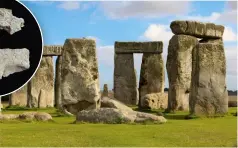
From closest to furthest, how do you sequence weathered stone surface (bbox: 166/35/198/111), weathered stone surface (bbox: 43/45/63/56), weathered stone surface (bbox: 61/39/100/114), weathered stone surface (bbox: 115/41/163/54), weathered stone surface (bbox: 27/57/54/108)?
weathered stone surface (bbox: 61/39/100/114) → weathered stone surface (bbox: 166/35/198/111) → weathered stone surface (bbox: 27/57/54/108) → weathered stone surface (bbox: 115/41/163/54) → weathered stone surface (bbox: 43/45/63/56)

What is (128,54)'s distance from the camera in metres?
32.1

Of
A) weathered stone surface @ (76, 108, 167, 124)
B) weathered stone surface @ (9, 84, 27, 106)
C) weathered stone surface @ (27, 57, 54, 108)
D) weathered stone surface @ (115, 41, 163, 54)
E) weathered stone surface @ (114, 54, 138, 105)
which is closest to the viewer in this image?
weathered stone surface @ (76, 108, 167, 124)

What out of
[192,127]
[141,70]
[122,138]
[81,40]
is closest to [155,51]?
[141,70]

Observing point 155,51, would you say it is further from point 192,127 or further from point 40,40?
point 40,40

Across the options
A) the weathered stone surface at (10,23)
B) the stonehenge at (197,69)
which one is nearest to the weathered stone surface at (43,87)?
the stonehenge at (197,69)

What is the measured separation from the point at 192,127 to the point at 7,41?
31.7 feet

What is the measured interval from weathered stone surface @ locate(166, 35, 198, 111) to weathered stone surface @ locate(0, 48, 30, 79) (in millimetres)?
18706

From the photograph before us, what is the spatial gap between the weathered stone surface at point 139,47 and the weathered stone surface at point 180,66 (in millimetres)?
6603

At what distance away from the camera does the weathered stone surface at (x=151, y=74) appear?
99.3 feet

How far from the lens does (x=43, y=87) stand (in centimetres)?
3070

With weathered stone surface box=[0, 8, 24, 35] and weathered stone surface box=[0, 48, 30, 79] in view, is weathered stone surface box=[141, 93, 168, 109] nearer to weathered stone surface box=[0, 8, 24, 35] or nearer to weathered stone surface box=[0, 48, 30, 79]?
weathered stone surface box=[0, 48, 30, 79]

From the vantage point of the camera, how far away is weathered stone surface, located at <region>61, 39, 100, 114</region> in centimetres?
1902

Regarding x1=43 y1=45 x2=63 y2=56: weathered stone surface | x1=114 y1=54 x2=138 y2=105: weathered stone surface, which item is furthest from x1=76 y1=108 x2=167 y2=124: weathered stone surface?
x1=114 y1=54 x2=138 y2=105: weathered stone surface

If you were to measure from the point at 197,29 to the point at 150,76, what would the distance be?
6.92 meters
